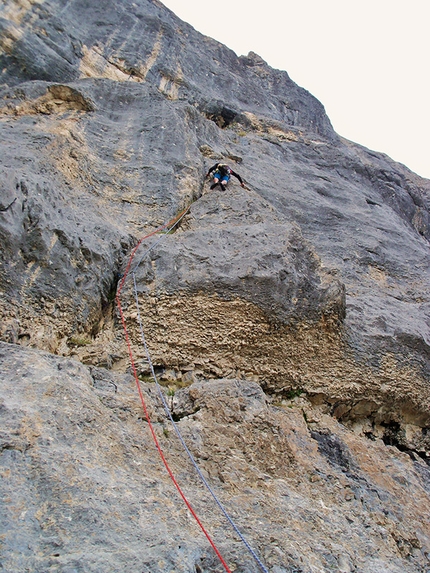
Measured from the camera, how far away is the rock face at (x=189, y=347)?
3.83m

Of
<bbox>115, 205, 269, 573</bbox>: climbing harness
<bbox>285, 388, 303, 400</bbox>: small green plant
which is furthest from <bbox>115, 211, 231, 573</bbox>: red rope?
<bbox>285, 388, 303, 400</bbox>: small green plant

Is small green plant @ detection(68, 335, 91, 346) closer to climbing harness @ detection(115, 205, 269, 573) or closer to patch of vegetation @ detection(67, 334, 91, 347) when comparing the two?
patch of vegetation @ detection(67, 334, 91, 347)

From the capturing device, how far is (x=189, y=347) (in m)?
6.79

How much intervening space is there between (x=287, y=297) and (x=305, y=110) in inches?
692

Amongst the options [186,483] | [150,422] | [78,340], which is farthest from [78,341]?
[186,483]

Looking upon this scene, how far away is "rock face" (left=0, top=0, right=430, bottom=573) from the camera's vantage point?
3830 millimetres

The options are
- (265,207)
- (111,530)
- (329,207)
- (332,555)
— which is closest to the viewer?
(111,530)

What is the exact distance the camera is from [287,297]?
727 cm

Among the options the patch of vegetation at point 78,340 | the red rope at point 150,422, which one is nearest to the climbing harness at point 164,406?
the red rope at point 150,422

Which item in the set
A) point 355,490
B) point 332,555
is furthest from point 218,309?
point 332,555

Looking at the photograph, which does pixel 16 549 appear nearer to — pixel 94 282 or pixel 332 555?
pixel 332 555

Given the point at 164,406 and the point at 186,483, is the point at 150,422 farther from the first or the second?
the point at 186,483

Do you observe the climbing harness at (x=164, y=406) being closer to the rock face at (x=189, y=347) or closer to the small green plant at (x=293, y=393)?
the rock face at (x=189, y=347)

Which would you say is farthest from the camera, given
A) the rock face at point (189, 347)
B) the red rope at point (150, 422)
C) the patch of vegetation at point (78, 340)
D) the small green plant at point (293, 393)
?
the small green plant at point (293, 393)
